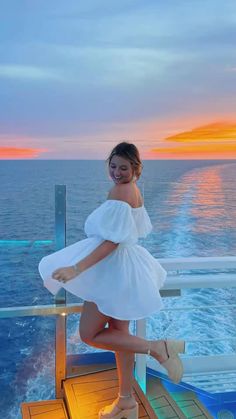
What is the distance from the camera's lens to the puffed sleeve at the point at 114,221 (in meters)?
1.30

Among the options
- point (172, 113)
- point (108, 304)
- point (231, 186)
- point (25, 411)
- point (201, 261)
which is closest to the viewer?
point (108, 304)

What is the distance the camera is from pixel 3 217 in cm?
626

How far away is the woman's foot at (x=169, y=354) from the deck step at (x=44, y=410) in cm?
44

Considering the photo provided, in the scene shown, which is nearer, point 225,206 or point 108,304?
point 108,304

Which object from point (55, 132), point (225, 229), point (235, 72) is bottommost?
point (225, 229)

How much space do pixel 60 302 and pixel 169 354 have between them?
455mm

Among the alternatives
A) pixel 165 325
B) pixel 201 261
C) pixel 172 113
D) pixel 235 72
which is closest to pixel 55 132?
pixel 172 113

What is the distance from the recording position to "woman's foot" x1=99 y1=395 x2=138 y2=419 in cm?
146

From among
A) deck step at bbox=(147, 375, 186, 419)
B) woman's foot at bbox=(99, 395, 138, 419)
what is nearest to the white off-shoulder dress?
woman's foot at bbox=(99, 395, 138, 419)

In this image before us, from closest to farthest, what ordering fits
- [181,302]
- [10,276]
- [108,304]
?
[108,304] < [10,276] < [181,302]

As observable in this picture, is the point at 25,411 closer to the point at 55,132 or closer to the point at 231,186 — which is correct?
the point at 55,132

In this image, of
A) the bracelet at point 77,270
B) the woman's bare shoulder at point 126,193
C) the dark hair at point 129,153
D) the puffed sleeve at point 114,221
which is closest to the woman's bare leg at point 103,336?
the bracelet at point 77,270

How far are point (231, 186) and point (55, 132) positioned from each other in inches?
158

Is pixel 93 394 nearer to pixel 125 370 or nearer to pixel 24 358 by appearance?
pixel 125 370
